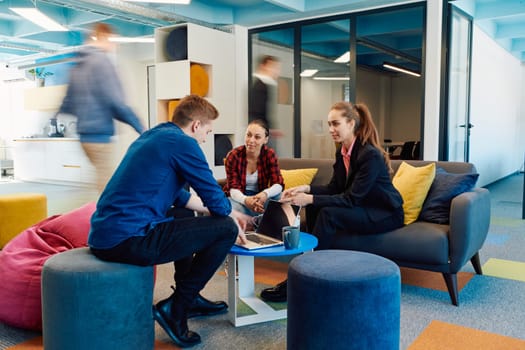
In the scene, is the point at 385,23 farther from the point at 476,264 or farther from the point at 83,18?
the point at 476,264

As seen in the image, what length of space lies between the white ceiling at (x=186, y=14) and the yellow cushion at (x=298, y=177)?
2917mm

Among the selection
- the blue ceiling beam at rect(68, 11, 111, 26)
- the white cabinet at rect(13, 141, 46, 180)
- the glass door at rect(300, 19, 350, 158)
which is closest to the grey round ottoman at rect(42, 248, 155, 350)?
the glass door at rect(300, 19, 350, 158)

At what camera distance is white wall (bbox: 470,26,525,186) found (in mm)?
7254

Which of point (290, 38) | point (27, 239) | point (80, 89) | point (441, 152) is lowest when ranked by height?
point (27, 239)

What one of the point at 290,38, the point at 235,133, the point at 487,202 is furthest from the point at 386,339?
the point at 290,38

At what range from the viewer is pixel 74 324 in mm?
1824

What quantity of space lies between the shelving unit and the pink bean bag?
133 inches

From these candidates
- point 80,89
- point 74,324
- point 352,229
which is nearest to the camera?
point 74,324

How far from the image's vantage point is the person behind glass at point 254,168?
3.28 m

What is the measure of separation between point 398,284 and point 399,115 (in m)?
10.9

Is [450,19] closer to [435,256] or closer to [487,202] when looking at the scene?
[487,202]

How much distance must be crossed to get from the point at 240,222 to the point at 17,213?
2342 mm

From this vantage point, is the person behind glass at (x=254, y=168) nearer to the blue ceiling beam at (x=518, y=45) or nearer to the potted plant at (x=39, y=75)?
the potted plant at (x=39, y=75)

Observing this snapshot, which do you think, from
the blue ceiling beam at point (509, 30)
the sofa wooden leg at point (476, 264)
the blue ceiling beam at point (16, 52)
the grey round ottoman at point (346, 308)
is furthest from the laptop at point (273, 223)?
the blue ceiling beam at point (16, 52)
